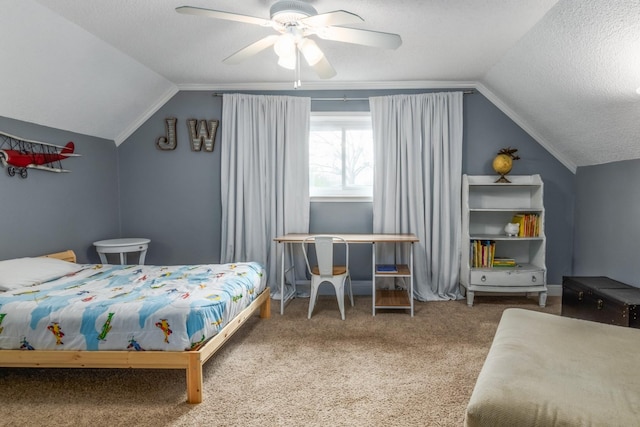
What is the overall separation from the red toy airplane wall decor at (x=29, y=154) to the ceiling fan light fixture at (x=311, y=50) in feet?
8.29

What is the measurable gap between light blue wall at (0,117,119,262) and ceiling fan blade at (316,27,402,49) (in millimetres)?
2753

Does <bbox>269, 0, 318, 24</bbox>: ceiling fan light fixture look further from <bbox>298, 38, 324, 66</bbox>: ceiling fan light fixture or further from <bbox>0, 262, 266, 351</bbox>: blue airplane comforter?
<bbox>0, 262, 266, 351</bbox>: blue airplane comforter

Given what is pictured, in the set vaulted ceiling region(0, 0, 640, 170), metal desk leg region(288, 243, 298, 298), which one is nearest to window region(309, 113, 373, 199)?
vaulted ceiling region(0, 0, 640, 170)

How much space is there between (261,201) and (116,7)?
2188mm

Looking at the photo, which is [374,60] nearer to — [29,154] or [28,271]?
[29,154]

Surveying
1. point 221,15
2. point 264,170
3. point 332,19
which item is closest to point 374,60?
point 332,19

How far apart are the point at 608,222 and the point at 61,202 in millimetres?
5236

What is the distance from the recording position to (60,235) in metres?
3.48

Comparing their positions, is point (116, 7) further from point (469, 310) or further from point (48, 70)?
point (469, 310)

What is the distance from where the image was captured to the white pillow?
2463 mm

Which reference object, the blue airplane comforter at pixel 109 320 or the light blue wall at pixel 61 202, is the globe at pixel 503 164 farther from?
the light blue wall at pixel 61 202

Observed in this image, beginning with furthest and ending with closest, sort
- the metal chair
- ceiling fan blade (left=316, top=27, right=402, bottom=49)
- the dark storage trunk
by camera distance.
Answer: the metal chair → the dark storage trunk → ceiling fan blade (left=316, top=27, right=402, bottom=49)

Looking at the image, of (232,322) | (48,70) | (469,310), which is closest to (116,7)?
(48,70)

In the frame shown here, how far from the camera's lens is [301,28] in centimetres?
222
